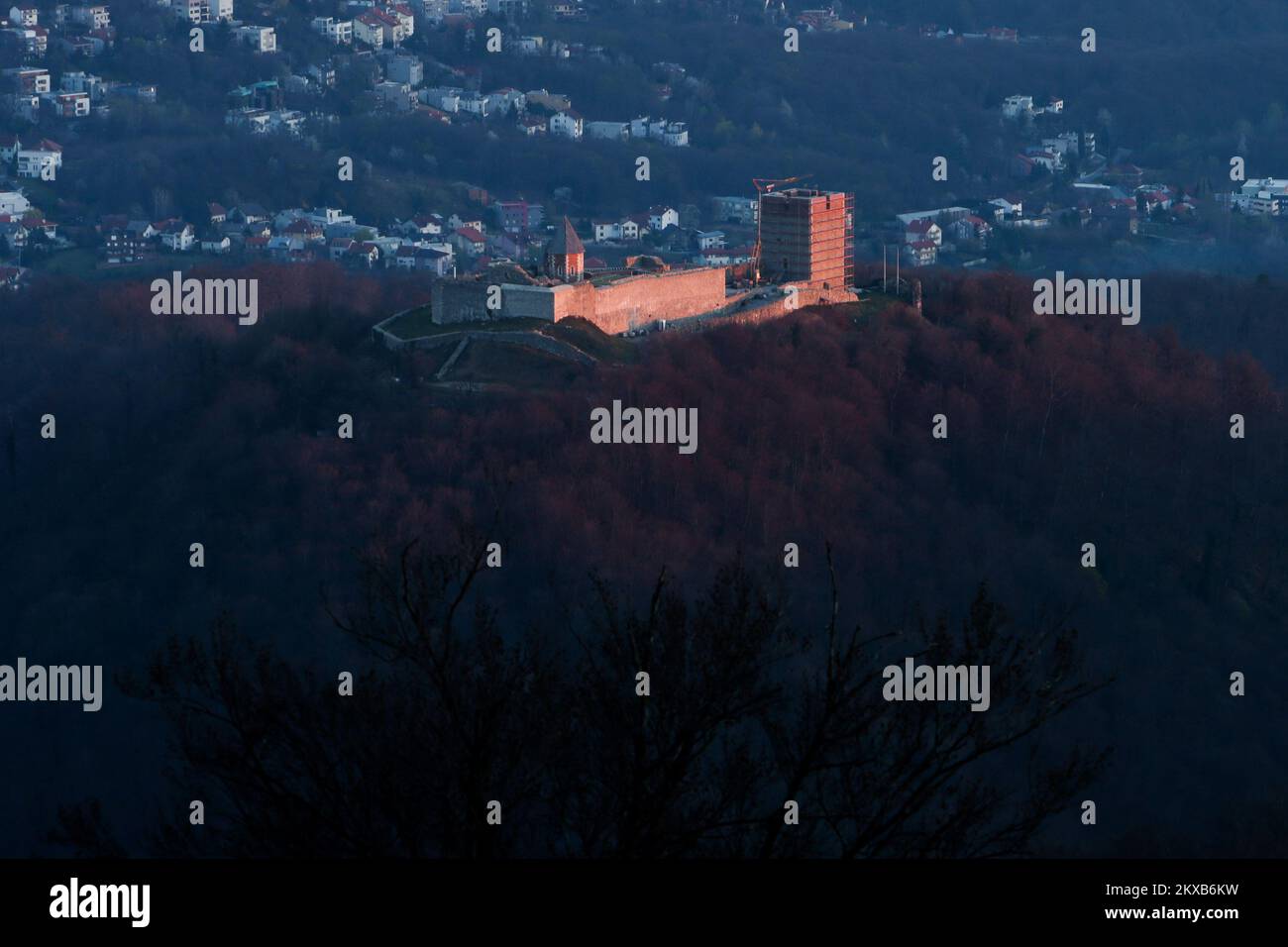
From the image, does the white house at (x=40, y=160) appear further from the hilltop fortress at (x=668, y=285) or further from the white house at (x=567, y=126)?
the hilltop fortress at (x=668, y=285)

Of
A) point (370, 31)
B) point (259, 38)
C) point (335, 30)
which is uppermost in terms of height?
point (370, 31)

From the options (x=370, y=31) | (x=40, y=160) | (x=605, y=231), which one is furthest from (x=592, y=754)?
(x=370, y=31)

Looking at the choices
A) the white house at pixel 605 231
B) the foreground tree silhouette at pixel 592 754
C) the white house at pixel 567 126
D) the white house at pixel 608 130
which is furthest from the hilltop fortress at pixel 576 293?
the white house at pixel 608 130

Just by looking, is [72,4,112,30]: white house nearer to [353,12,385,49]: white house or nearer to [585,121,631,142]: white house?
[353,12,385,49]: white house

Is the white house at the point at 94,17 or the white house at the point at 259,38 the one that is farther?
the white house at the point at 94,17

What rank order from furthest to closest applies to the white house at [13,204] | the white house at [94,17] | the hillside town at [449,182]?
the white house at [94,17] < the white house at [13,204] < the hillside town at [449,182]

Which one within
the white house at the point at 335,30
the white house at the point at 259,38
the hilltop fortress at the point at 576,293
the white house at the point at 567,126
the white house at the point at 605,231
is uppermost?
the white house at the point at 335,30

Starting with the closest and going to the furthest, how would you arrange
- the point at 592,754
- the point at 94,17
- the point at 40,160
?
the point at 592,754 < the point at 40,160 < the point at 94,17

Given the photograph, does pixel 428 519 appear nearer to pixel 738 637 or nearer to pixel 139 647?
pixel 139 647

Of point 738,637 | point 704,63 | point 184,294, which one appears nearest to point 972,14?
point 704,63

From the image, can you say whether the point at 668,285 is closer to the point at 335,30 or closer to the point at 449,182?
the point at 449,182

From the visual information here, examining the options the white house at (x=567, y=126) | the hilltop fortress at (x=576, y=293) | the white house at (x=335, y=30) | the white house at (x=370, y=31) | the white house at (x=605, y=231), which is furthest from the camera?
the white house at (x=370, y=31)
